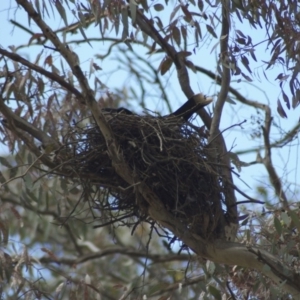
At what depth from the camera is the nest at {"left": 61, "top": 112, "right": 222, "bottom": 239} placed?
168 inches

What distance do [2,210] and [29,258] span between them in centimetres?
41

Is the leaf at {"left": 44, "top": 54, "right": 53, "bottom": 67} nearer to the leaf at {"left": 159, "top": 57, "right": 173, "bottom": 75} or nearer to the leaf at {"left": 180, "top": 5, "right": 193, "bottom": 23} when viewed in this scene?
the leaf at {"left": 159, "top": 57, "right": 173, "bottom": 75}

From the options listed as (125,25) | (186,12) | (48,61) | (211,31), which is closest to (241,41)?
(211,31)

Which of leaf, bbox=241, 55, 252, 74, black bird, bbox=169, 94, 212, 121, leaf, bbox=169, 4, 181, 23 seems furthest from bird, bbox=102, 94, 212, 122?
leaf, bbox=169, 4, 181, 23

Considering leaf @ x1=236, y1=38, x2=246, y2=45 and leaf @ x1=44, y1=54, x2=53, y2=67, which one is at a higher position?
leaf @ x1=44, y1=54, x2=53, y2=67

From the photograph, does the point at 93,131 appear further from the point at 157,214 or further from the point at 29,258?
the point at 29,258

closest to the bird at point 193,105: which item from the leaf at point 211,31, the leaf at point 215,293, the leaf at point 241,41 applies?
the leaf at point 241,41

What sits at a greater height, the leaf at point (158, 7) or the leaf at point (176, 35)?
the leaf at point (158, 7)

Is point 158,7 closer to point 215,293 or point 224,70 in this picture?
point 224,70

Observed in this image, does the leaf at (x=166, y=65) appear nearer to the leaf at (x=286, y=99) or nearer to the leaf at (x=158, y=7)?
the leaf at (x=158, y=7)

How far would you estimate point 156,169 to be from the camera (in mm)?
4254

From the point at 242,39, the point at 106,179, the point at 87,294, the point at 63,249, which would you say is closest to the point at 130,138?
the point at 106,179

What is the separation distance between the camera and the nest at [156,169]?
168 inches

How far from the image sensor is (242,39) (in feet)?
16.8
